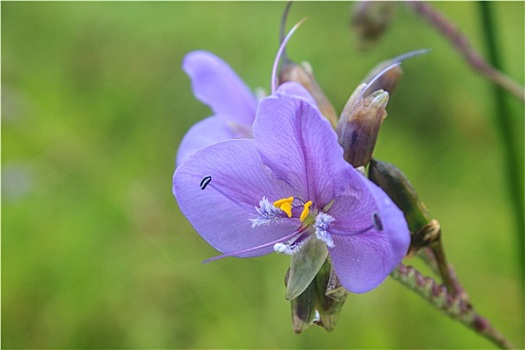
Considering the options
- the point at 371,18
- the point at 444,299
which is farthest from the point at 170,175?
the point at 444,299

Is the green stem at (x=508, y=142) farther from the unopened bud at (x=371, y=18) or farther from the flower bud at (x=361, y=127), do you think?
the flower bud at (x=361, y=127)

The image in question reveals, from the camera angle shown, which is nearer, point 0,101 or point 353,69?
point 0,101

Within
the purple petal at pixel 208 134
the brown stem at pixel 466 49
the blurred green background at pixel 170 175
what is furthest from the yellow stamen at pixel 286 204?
the blurred green background at pixel 170 175

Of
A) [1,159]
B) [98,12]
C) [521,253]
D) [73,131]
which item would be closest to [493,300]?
[521,253]

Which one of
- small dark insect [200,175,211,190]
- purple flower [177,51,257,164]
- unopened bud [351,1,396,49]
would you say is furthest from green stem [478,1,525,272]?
small dark insect [200,175,211,190]

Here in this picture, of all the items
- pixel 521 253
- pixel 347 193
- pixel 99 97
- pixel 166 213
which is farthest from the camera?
pixel 99 97

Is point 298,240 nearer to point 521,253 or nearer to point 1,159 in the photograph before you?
point 521,253

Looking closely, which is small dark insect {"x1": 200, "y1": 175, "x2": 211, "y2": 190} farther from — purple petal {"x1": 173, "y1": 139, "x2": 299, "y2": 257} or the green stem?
the green stem

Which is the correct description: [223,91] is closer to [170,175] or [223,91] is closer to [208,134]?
[208,134]
